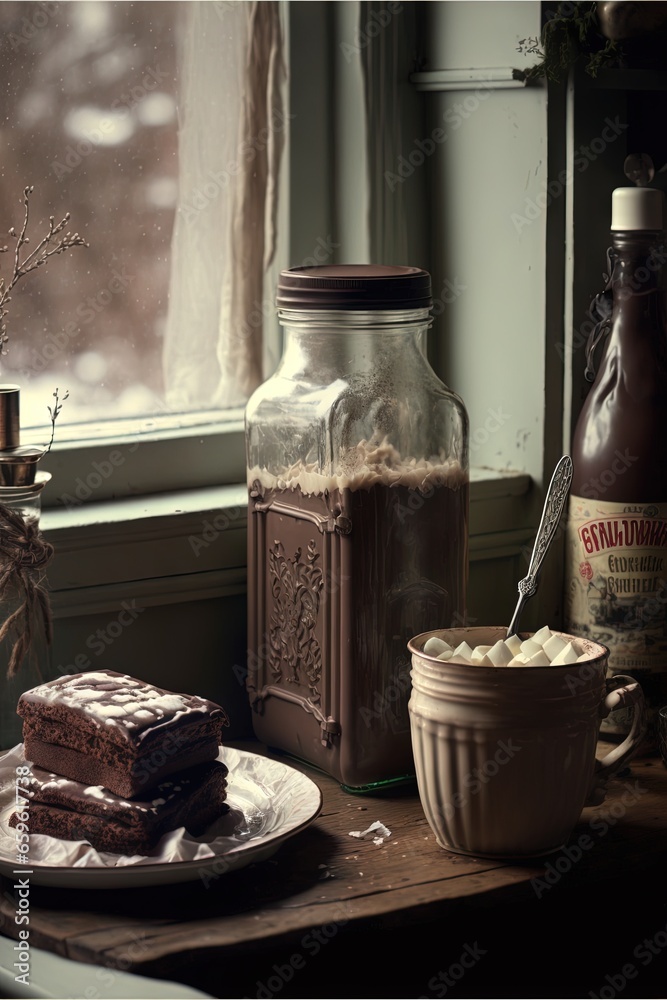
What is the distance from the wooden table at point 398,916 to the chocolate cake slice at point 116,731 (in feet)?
0.29

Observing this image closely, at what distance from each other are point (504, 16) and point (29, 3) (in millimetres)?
474

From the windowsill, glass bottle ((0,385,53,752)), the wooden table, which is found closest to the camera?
the wooden table

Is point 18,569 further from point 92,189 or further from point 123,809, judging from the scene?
point 92,189

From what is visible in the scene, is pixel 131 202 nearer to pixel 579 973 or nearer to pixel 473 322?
pixel 473 322

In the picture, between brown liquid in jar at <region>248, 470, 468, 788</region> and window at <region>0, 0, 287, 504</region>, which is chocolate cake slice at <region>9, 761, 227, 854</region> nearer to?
brown liquid in jar at <region>248, 470, 468, 788</region>

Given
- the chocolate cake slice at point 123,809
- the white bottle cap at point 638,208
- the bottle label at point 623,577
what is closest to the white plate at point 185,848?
the chocolate cake slice at point 123,809

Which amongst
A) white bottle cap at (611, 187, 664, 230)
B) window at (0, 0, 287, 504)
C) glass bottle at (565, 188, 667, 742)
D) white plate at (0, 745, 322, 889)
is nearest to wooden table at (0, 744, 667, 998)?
white plate at (0, 745, 322, 889)

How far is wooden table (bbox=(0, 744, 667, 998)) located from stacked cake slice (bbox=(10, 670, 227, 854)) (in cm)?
5

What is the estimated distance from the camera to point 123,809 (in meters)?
0.94

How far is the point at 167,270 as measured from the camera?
53.2 inches

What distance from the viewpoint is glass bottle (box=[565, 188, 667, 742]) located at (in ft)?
3.97

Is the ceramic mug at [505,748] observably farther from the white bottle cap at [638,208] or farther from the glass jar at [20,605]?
the white bottle cap at [638,208]

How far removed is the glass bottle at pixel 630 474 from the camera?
1.21 meters

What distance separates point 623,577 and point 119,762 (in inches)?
20.7
